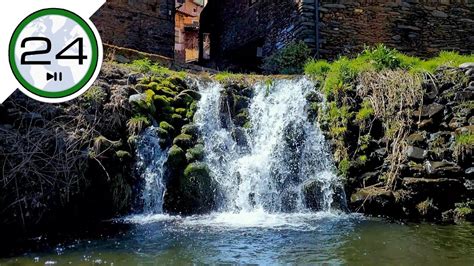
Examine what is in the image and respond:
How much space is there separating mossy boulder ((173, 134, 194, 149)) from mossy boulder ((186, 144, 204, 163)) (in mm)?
109

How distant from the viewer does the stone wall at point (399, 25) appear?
11.8 m

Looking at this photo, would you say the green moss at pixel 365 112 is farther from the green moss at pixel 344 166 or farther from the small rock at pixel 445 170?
the small rock at pixel 445 170

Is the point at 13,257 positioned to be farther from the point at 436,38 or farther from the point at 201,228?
the point at 436,38

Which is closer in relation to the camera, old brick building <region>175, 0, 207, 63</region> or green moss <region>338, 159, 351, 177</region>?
green moss <region>338, 159, 351, 177</region>

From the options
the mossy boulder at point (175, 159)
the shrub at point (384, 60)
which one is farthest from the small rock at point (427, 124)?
the mossy boulder at point (175, 159)

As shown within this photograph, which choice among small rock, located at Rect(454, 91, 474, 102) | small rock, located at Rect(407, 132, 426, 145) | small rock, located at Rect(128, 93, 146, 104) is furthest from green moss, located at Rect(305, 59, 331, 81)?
small rock, located at Rect(128, 93, 146, 104)

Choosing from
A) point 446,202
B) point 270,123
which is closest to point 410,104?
point 446,202

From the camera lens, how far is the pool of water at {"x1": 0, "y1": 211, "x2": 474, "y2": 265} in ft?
14.1

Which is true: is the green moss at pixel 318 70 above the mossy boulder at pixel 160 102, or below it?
above

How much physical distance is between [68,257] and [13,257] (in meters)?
0.51

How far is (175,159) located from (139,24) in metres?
8.55

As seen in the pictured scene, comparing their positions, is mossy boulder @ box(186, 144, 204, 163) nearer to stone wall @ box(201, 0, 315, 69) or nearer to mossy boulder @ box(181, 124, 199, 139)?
mossy boulder @ box(181, 124, 199, 139)

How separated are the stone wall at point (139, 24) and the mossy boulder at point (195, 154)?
7636mm

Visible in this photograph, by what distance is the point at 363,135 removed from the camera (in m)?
7.39
